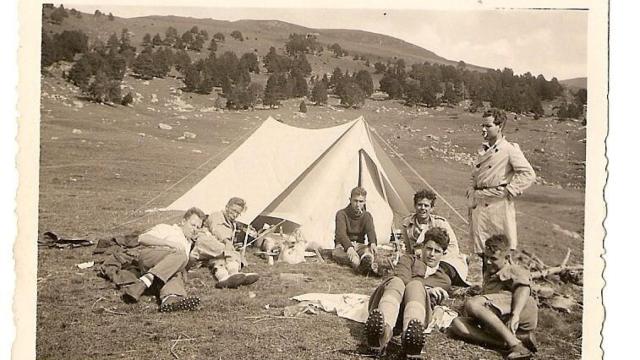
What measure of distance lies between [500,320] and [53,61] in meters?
4.79

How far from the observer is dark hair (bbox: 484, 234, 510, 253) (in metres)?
5.84

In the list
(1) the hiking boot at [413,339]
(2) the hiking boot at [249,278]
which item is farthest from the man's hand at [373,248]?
(2) the hiking boot at [249,278]

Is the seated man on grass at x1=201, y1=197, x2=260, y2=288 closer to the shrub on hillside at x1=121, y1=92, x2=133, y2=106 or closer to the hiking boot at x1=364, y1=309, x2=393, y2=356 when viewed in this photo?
the hiking boot at x1=364, y1=309, x2=393, y2=356

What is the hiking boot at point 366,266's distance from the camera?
6004 millimetres

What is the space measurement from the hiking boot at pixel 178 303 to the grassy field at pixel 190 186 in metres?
0.06

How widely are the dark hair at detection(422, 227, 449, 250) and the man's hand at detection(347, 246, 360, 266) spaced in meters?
0.65

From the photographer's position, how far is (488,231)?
236 inches

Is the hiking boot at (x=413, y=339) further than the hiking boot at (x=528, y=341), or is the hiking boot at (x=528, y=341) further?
the hiking boot at (x=528, y=341)

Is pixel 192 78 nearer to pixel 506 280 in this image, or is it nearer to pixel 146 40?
pixel 146 40

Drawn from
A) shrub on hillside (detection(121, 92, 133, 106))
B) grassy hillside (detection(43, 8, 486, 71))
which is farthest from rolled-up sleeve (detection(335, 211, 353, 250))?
shrub on hillside (detection(121, 92, 133, 106))

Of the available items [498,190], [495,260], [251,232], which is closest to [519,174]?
[498,190]

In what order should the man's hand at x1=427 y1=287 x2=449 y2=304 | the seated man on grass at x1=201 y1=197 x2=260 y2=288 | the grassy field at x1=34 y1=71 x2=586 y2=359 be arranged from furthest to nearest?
the seated man on grass at x1=201 y1=197 x2=260 y2=288
the man's hand at x1=427 y1=287 x2=449 y2=304
the grassy field at x1=34 y1=71 x2=586 y2=359

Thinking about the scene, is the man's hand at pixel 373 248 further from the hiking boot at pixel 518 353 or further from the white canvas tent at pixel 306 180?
the hiking boot at pixel 518 353

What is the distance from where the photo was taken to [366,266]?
6020 millimetres
